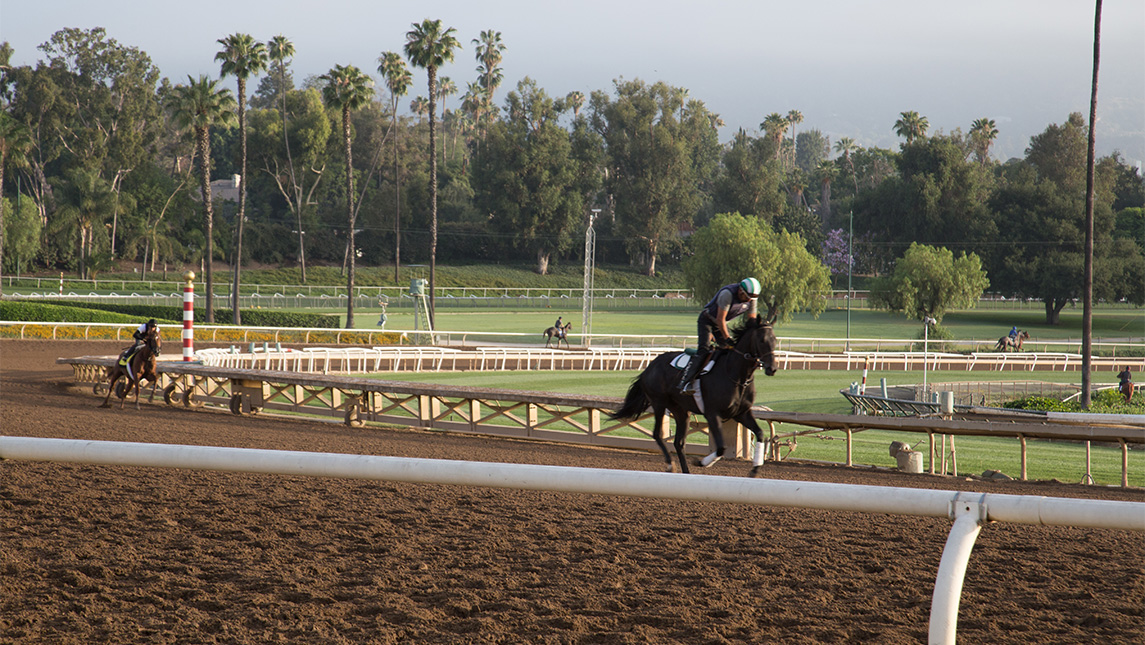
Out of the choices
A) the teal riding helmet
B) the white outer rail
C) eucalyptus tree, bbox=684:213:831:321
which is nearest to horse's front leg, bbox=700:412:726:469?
the teal riding helmet

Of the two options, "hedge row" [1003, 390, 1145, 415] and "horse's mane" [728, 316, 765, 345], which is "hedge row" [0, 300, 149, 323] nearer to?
"hedge row" [1003, 390, 1145, 415]

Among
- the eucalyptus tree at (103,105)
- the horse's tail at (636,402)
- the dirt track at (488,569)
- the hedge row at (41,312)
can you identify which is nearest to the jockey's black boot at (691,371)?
the horse's tail at (636,402)

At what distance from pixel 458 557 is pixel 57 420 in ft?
31.2

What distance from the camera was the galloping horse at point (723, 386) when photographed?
7941 millimetres

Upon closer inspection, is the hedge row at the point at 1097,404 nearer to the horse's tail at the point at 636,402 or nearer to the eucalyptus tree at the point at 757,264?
the horse's tail at the point at 636,402

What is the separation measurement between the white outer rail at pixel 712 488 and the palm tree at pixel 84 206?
203 ft

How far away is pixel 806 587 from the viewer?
14.5 ft

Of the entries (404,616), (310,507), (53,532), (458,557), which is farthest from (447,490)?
(404,616)

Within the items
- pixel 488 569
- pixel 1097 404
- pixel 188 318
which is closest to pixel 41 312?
pixel 188 318

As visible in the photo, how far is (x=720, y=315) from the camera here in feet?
26.7

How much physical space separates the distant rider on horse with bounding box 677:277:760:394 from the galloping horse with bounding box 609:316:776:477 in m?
0.10

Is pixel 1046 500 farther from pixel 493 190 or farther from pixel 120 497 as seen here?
pixel 493 190

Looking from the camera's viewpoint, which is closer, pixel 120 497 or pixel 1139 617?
pixel 1139 617

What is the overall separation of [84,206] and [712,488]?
64.6 metres
